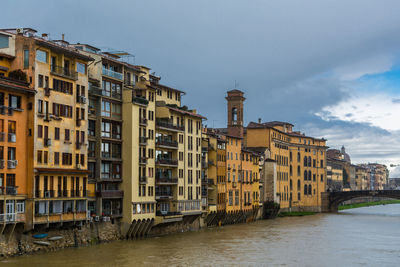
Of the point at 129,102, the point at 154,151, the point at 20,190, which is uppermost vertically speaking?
the point at 129,102

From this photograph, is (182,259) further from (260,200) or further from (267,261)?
(260,200)

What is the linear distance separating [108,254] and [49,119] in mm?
14825

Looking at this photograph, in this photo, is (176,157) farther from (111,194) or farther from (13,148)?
(13,148)

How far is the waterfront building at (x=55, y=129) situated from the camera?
58781 millimetres

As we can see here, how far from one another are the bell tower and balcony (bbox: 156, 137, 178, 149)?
50.1 metres

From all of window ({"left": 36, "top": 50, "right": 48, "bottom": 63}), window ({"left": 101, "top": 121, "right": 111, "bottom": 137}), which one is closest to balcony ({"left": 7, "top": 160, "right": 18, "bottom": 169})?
window ({"left": 36, "top": 50, "right": 48, "bottom": 63})

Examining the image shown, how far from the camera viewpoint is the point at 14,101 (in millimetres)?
57656

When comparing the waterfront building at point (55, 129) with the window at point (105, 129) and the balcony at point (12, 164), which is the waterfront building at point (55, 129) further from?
the window at point (105, 129)

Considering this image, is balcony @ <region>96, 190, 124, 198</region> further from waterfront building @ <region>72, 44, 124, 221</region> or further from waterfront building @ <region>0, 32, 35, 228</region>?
waterfront building @ <region>0, 32, 35, 228</region>

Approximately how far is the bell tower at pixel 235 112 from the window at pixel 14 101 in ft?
261

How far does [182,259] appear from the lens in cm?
6038

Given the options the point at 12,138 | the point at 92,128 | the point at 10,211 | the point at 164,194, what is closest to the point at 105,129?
the point at 92,128

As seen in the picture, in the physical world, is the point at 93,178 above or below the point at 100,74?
below

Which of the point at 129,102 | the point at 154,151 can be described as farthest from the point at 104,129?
the point at 154,151
